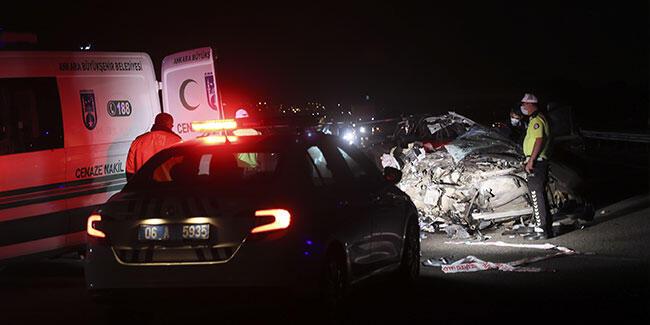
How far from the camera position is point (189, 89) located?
12.1 m

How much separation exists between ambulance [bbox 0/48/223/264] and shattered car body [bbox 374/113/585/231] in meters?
4.08

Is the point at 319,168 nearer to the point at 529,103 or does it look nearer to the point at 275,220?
the point at 275,220

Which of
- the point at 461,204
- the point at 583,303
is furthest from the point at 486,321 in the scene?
the point at 461,204

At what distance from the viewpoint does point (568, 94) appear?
5825 cm

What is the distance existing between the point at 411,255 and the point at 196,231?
2.82 metres

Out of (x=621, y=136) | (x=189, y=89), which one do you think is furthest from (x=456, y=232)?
(x=621, y=136)

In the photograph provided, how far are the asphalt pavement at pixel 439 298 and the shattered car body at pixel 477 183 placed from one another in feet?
5.56

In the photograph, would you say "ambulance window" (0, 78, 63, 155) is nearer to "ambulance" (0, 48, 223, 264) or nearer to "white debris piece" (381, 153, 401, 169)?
→ "ambulance" (0, 48, 223, 264)

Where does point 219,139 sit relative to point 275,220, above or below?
above

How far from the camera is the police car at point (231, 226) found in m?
6.09

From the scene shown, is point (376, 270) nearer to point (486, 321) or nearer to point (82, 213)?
point (486, 321)

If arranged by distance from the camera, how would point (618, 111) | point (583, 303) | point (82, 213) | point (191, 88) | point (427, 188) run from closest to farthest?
point (583, 303)
point (82, 213)
point (191, 88)
point (427, 188)
point (618, 111)

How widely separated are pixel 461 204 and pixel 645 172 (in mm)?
8966

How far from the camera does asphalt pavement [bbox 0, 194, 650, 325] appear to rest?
22.1ft
